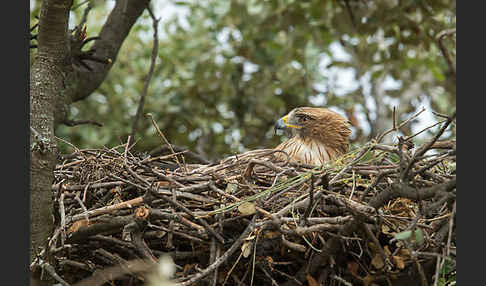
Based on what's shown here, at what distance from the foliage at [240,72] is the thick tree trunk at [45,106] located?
10.6 feet

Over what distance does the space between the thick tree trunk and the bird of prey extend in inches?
75.5

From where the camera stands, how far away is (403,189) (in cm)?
229

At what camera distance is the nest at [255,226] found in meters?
2.49

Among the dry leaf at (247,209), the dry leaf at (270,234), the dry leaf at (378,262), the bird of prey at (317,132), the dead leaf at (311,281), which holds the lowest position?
the dead leaf at (311,281)

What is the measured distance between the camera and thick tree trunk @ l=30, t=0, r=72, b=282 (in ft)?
8.63

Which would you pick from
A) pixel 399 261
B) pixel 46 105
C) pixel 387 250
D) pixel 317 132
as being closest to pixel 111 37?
pixel 46 105

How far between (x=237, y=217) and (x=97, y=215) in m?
0.67

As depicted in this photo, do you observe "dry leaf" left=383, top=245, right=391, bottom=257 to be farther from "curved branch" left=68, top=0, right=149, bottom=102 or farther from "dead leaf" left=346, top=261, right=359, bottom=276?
"curved branch" left=68, top=0, right=149, bottom=102

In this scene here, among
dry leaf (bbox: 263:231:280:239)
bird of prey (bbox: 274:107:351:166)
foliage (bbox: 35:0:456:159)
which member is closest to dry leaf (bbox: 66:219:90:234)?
dry leaf (bbox: 263:231:280:239)

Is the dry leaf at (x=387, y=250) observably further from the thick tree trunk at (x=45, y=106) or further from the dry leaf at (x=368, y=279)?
the thick tree trunk at (x=45, y=106)

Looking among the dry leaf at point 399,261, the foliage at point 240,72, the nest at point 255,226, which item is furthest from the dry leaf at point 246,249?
the foliage at point 240,72

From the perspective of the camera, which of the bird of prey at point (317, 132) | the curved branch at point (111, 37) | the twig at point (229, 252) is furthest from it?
the bird of prey at point (317, 132)

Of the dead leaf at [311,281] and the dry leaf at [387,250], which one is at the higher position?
the dry leaf at [387,250]

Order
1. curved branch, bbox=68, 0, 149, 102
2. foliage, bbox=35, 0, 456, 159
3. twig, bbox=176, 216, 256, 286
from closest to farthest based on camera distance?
1. twig, bbox=176, 216, 256, 286
2. curved branch, bbox=68, 0, 149, 102
3. foliage, bbox=35, 0, 456, 159
